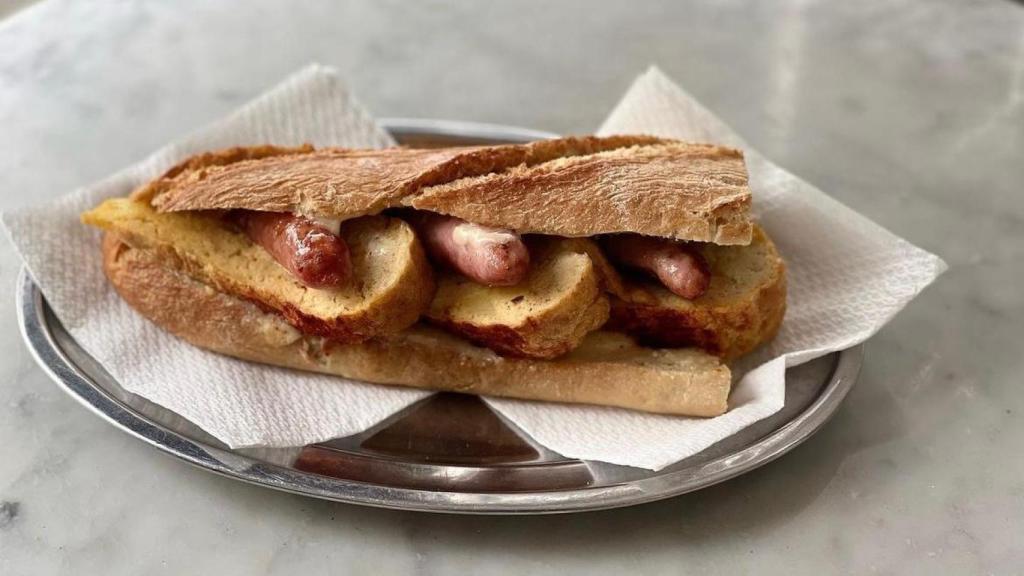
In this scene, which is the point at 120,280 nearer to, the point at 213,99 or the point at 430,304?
the point at 430,304

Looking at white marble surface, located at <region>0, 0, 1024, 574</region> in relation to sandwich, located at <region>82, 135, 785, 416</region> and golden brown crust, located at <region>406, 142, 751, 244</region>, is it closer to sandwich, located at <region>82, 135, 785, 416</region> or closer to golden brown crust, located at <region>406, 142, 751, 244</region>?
sandwich, located at <region>82, 135, 785, 416</region>

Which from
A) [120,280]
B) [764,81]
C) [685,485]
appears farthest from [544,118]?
[685,485]

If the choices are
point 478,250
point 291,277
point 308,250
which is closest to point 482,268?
point 478,250

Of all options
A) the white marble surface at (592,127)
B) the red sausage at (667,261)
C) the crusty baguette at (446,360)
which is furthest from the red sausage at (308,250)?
the red sausage at (667,261)

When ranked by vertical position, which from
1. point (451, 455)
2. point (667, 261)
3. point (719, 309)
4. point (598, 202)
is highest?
point (598, 202)

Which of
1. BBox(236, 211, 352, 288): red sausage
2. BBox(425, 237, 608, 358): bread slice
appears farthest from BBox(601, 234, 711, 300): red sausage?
BBox(236, 211, 352, 288): red sausage

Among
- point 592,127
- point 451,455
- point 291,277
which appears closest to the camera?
point 451,455

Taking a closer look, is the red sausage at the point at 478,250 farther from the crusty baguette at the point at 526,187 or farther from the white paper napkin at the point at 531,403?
the white paper napkin at the point at 531,403

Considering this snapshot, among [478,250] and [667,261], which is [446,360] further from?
[667,261]
